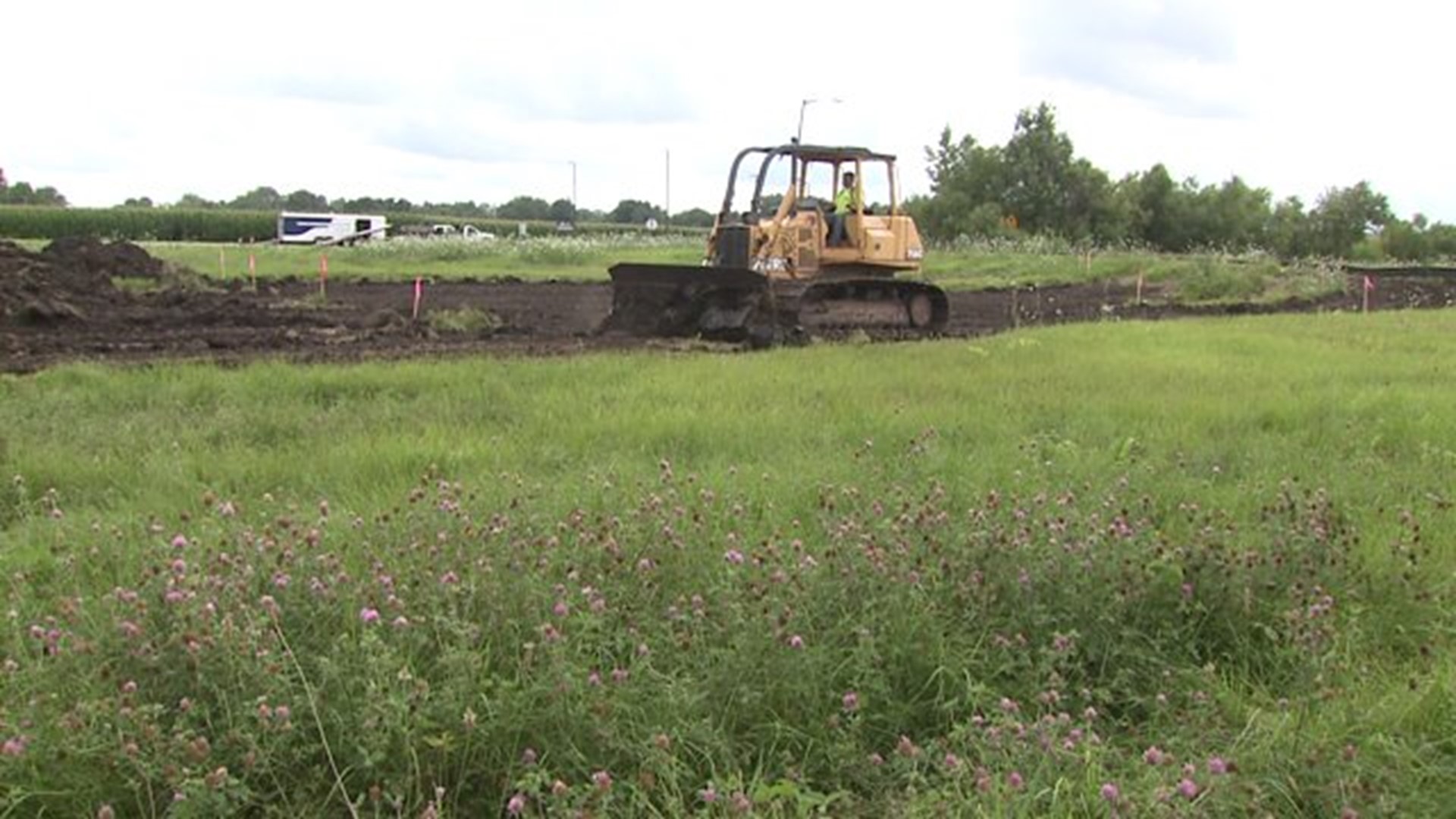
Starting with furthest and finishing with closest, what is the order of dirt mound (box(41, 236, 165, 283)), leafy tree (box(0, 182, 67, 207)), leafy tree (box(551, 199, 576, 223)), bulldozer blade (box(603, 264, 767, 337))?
leafy tree (box(551, 199, 576, 223)) < leafy tree (box(0, 182, 67, 207)) < dirt mound (box(41, 236, 165, 283)) < bulldozer blade (box(603, 264, 767, 337))

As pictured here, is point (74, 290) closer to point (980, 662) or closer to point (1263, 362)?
point (1263, 362)

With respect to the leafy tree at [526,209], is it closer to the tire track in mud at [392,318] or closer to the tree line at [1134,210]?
the tree line at [1134,210]

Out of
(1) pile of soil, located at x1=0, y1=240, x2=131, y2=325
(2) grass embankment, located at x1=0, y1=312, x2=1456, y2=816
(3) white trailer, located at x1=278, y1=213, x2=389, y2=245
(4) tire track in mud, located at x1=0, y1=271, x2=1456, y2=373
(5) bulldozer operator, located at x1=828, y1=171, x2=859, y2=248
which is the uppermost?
(3) white trailer, located at x1=278, y1=213, x2=389, y2=245

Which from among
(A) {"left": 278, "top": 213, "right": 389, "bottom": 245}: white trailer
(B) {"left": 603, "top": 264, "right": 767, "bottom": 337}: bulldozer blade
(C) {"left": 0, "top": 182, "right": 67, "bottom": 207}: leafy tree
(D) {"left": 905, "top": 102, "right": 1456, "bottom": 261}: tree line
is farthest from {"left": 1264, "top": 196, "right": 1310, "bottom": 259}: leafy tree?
(C) {"left": 0, "top": 182, "right": 67, "bottom": 207}: leafy tree

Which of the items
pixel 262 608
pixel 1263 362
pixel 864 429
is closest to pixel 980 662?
pixel 262 608

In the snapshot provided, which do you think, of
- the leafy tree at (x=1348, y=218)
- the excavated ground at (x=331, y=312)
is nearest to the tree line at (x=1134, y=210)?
the leafy tree at (x=1348, y=218)

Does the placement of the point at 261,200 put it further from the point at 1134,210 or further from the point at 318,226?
the point at 1134,210

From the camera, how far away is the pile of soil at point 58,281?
16297 millimetres

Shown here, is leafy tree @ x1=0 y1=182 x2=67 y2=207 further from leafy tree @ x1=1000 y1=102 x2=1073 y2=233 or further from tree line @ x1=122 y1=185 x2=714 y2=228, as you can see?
leafy tree @ x1=1000 y1=102 x2=1073 y2=233

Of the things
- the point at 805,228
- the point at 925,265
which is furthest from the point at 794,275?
the point at 925,265

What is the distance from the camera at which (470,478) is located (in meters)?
6.80

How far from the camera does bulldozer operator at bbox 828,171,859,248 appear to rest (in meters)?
18.0

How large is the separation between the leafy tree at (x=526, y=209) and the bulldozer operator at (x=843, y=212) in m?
118

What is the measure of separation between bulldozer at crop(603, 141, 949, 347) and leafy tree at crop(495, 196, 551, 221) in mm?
118152
